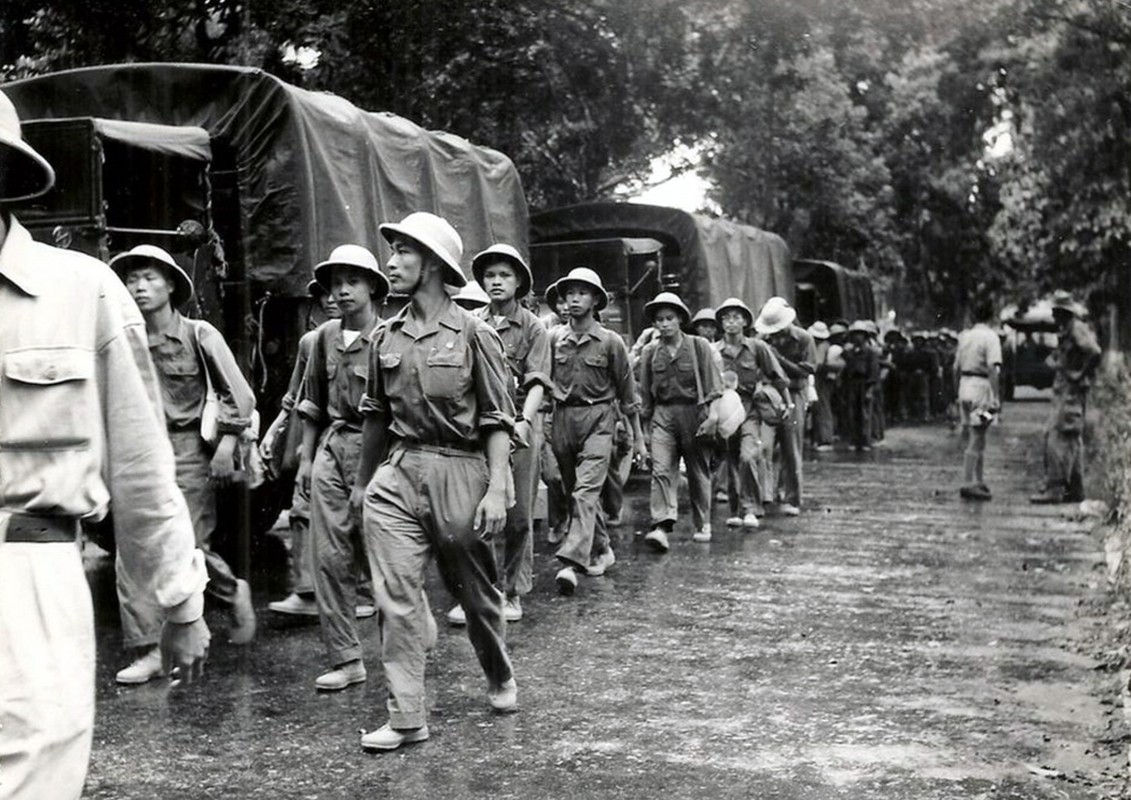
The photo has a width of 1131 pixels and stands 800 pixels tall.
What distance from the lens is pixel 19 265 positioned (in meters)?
2.67

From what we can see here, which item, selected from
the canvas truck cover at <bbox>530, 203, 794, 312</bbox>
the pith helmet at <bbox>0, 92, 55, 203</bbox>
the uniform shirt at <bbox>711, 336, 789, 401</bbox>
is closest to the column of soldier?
the pith helmet at <bbox>0, 92, 55, 203</bbox>

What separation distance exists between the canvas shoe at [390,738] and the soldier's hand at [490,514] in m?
0.80

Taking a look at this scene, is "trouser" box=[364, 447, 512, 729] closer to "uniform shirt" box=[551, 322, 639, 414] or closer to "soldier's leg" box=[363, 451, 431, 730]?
"soldier's leg" box=[363, 451, 431, 730]

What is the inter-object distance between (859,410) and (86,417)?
20.0m

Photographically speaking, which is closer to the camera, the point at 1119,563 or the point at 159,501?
the point at 159,501

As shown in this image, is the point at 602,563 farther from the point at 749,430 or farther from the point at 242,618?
the point at 242,618

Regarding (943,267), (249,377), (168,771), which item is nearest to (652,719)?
(168,771)

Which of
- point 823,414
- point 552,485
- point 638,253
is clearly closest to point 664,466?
point 552,485

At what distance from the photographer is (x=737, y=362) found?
1288 cm

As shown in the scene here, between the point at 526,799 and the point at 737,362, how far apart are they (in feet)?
27.4

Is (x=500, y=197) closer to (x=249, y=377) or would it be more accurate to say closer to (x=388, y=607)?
(x=249, y=377)

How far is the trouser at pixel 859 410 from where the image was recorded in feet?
72.1

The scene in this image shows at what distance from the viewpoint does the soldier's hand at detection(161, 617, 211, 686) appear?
2824 millimetres

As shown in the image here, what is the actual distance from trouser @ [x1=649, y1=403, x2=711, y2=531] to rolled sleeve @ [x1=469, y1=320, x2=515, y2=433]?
209 inches
